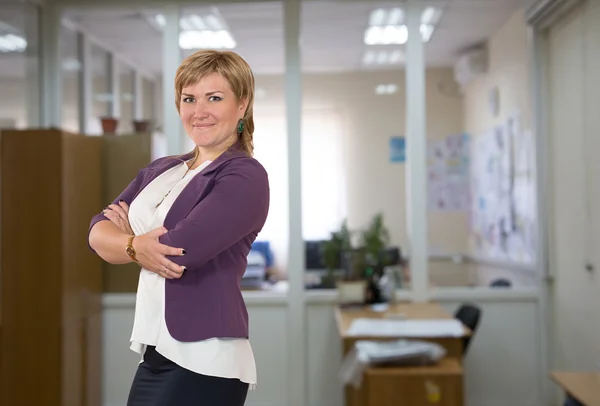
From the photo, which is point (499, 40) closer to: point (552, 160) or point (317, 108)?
point (552, 160)

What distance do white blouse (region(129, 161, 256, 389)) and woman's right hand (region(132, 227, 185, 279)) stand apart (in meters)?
0.03

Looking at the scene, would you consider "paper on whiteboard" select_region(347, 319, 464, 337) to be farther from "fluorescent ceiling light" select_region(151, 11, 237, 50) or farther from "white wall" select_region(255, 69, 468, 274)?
"fluorescent ceiling light" select_region(151, 11, 237, 50)

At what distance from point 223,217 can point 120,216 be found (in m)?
0.19

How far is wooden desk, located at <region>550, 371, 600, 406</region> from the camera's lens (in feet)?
8.20

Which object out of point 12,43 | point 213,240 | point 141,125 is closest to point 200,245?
point 213,240

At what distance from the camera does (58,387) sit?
3.87 metres

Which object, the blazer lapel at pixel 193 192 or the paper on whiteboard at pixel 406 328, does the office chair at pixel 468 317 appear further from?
the blazer lapel at pixel 193 192

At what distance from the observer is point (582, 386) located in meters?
2.71

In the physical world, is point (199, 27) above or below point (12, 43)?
above

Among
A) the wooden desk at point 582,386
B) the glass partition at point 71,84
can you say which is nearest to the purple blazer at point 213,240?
the wooden desk at point 582,386

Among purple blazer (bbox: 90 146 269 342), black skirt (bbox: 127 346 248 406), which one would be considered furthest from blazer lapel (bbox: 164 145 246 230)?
black skirt (bbox: 127 346 248 406)

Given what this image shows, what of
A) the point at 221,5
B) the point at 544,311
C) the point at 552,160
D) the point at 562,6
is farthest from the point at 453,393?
the point at 221,5

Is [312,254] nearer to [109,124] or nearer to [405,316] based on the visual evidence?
[405,316]

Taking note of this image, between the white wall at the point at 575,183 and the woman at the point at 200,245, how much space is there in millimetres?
2905
